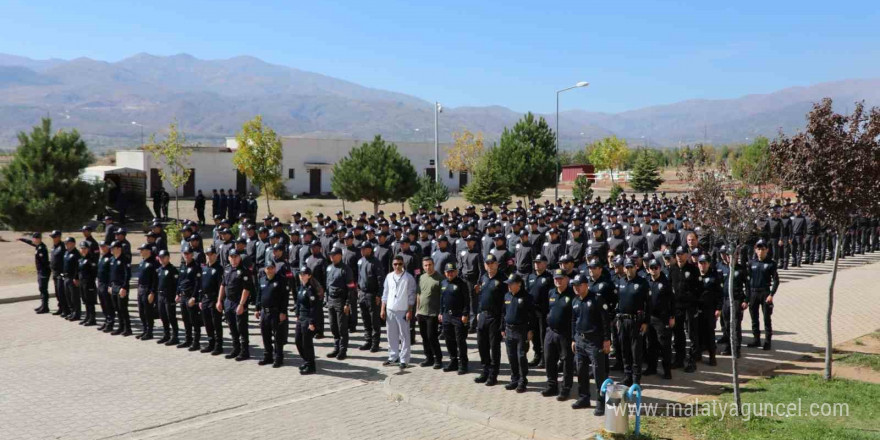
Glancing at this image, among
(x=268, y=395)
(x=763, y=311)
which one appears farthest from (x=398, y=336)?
(x=763, y=311)

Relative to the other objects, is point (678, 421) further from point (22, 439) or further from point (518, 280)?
point (22, 439)

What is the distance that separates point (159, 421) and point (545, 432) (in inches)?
184

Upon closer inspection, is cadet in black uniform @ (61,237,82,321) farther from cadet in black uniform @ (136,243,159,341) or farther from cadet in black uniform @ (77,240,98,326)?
cadet in black uniform @ (136,243,159,341)

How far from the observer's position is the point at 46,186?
21.4m

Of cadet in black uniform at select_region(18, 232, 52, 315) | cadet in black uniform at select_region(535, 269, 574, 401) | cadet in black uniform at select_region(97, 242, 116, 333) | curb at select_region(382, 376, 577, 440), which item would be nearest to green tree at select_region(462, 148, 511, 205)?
cadet in black uniform at select_region(18, 232, 52, 315)

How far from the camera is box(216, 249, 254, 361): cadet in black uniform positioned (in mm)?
11234

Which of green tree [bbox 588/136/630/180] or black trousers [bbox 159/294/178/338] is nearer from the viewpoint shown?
black trousers [bbox 159/294/178/338]

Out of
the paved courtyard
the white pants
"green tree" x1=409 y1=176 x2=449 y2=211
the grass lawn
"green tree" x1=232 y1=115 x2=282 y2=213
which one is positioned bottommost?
the paved courtyard

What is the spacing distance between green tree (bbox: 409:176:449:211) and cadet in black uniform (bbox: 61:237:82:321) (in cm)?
2102

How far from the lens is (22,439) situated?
26.2 feet

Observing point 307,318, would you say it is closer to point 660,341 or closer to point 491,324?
point 491,324

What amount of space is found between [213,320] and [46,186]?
12.9 m

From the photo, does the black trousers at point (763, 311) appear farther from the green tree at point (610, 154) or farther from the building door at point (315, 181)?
the green tree at point (610, 154)

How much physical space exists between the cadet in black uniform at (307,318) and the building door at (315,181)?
44656mm
